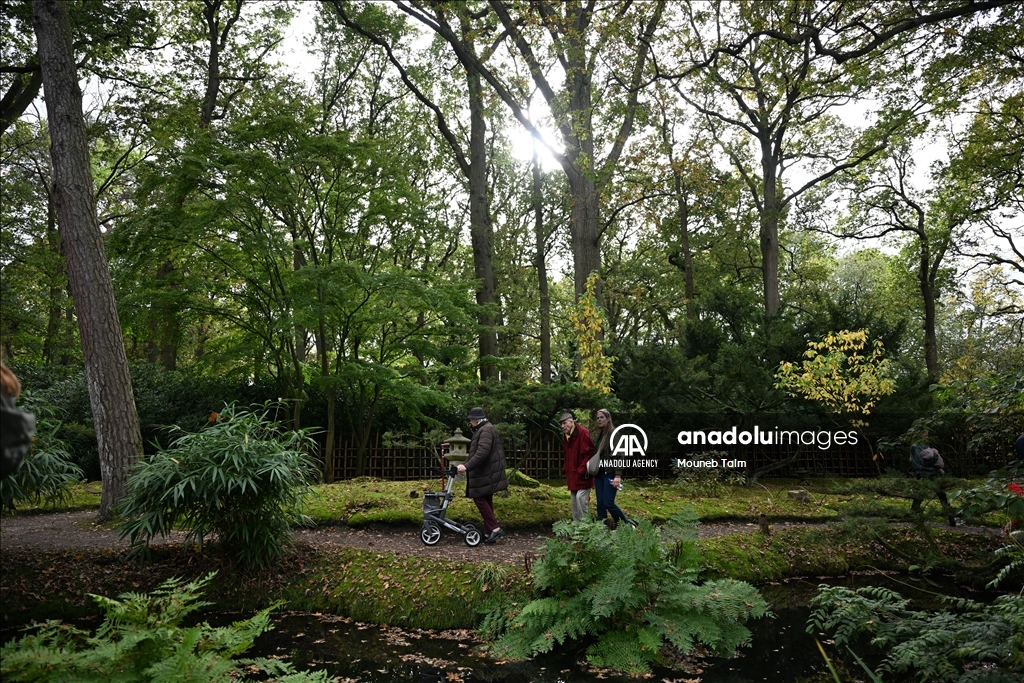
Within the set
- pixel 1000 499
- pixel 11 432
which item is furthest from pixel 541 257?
pixel 11 432

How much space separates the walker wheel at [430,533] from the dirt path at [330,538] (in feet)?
0.30

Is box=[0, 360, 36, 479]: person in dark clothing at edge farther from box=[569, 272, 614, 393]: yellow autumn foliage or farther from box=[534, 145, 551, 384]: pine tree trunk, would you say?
box=[534, 145, 551, 384]: pine tree trunk

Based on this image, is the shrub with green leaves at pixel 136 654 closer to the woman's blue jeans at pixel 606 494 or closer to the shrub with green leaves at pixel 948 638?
the shrub with green leaves at pixel 948 638

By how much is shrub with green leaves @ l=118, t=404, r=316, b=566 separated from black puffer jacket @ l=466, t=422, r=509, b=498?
80.6 inches

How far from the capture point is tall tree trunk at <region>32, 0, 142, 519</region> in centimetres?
876

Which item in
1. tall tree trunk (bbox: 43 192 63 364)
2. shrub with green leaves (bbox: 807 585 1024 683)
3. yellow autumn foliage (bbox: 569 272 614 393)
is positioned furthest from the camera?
tall tree trunk (bbox: 43 192 63 364)

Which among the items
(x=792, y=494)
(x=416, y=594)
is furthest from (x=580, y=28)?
(x=416, y=594)

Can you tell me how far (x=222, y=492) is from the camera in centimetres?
702

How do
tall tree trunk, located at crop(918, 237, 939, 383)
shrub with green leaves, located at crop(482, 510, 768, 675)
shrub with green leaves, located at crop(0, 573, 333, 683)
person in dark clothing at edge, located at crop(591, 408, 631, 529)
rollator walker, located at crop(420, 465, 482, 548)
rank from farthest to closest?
tall tree trunk, located at crop(918, 237, 939, 383)
rollator walker, located at crop(420, 465, 482, 548)
person in dark clothing at edge, located at crop(591, 408, 631, 529)
shrub with green leaves, located at crop(482, 510, 768, 675)
shrub with green leaves, located at crop(0, 573, 333, 683)

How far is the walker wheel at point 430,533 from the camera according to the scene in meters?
8.66

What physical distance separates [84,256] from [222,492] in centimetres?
414

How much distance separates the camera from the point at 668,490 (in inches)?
516

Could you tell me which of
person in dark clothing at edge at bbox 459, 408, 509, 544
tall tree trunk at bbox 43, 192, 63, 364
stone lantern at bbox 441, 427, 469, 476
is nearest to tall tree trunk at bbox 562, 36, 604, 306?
stone lantern at bbox 441, 427, 469, 476

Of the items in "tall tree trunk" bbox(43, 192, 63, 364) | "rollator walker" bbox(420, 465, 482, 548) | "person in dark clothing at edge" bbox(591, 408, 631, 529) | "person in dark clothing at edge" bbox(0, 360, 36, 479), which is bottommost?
"rollator walker" bbox(420, 465, 482, 548)
